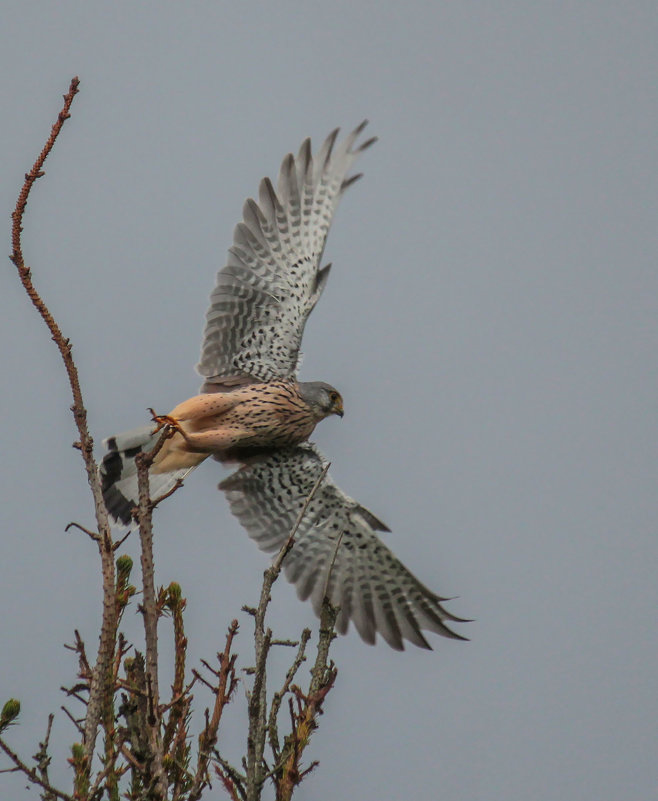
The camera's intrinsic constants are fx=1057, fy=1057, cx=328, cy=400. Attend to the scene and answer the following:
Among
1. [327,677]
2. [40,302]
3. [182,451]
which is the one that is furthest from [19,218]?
[182,451]

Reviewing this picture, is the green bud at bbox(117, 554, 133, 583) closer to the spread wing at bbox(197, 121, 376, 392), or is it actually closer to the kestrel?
the kestrel

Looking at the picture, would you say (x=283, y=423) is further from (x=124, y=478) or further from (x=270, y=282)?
(x=124, y=478)

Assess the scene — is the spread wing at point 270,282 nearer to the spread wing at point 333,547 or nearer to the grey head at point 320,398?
the grey head at point 320,398

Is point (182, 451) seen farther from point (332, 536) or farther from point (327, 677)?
point (327, 677)

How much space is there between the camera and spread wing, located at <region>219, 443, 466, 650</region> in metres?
6.05

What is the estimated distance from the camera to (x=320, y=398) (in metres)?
6.08

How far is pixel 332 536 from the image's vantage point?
629cm

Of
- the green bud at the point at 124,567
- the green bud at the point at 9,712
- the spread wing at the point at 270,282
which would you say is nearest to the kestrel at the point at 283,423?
the spread wing at the point at 270,282

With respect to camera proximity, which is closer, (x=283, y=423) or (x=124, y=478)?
(x=124, y=478)

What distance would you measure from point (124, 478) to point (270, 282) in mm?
1374

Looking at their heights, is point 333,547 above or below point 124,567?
above

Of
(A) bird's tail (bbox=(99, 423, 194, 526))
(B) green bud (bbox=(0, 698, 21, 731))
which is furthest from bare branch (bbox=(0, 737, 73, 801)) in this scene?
(A) bird's tail (bbox=(99, 423, 194, 526))

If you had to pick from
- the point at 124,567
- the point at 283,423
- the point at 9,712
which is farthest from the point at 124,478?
the point at 9,712

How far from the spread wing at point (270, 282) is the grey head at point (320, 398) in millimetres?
146
